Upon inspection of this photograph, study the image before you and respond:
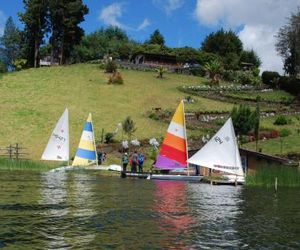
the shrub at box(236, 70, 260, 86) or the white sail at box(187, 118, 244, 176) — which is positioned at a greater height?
the shrub at box(236, 70, 260, 86)

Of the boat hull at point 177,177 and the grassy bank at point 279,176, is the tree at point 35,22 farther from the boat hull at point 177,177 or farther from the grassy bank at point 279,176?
the grassy bank at point 279,176

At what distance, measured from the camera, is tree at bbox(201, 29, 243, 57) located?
154250 mm

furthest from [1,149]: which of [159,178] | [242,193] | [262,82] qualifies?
[262,82]

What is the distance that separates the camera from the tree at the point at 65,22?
379 ft

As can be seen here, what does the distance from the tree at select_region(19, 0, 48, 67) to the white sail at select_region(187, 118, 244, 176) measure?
82.4 m

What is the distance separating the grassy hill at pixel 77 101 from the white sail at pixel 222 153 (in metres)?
23.8

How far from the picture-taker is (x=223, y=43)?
154 m

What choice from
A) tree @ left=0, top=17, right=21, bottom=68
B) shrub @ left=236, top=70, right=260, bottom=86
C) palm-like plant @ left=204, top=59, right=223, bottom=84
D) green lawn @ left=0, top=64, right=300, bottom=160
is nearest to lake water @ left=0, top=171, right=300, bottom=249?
green lawn @ left=0, top=64, right=300, bottom=160

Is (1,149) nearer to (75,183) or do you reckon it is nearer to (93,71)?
(75,183)

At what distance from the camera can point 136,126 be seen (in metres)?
72.4

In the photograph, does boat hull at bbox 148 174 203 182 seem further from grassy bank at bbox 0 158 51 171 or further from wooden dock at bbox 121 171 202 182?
grassy bank at bbox 0 158 51 171

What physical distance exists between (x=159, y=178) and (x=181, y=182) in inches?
92.8

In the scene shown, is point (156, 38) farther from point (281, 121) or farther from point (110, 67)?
point (281, 121)

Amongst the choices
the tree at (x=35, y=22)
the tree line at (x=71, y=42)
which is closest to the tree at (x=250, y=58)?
the tree line at (x=71, y=42)
